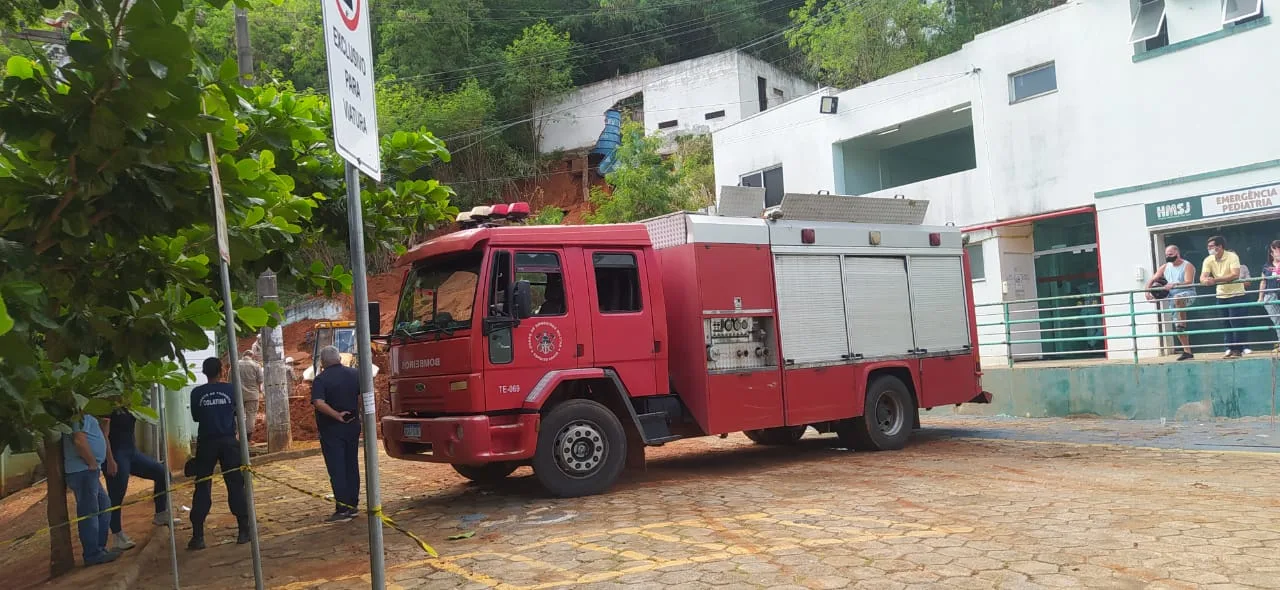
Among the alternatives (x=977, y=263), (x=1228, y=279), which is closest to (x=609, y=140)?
(x=977, y=263)

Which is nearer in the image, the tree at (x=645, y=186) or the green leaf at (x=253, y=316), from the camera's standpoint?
the green leaf at (x=253, y=316)

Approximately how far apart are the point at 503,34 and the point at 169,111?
42279 mm

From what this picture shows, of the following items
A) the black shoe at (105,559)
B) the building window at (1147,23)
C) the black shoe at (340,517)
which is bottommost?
the black shoe at (105,559)

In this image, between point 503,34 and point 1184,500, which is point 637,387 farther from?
point 503,34

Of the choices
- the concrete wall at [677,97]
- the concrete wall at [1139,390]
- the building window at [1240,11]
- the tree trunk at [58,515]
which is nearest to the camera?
the tree trunk at [58,515]

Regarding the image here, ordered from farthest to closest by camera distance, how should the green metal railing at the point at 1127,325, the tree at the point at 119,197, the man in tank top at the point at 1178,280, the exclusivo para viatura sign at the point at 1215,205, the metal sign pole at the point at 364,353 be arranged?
the exclusivo para viatura sign at the point at 1215,205, the man in tank top at the point at 1178,280, the green metal railing at the point at 1127,325, the tree at the point at 119,197, the metal sign pole at the point at 364,353

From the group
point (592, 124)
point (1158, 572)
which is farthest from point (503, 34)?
point (1158, 572)

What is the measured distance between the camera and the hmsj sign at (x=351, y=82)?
2959 mm

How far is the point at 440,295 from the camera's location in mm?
9141

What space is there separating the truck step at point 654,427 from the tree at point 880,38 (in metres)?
24.2

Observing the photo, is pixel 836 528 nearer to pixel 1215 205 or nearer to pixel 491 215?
pixel 491 215

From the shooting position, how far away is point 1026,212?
1920 centimetres

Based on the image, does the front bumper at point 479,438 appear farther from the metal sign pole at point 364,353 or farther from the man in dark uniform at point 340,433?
the metal sign pole at point 364,353

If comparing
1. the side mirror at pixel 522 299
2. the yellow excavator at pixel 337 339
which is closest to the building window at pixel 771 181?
the yellow excavator at pixel 337 339
